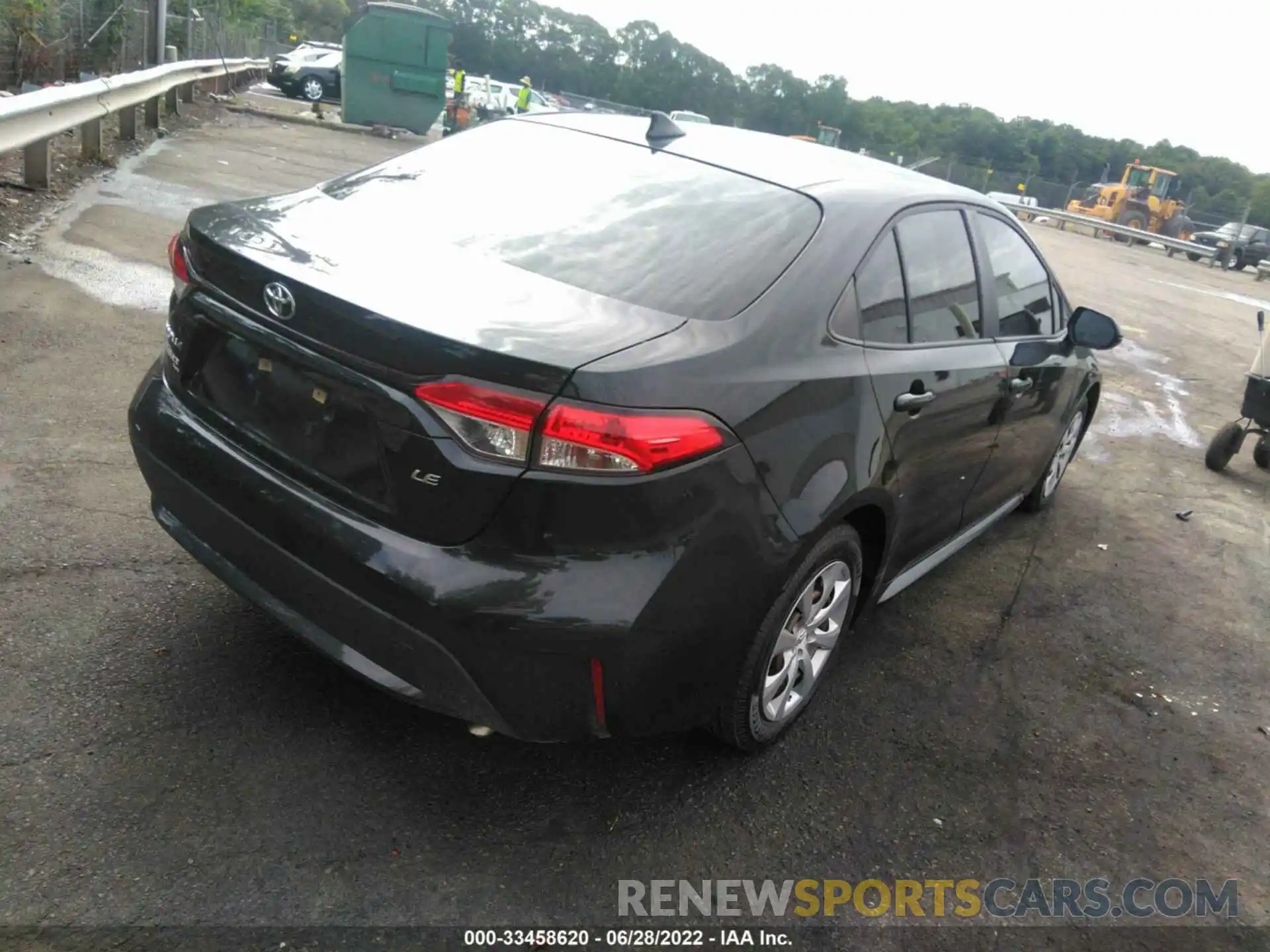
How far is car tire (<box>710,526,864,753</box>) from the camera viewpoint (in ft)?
8.91

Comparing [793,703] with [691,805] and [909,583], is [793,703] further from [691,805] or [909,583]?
[909,583]

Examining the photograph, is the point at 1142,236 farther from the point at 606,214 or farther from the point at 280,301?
the point at 280,301

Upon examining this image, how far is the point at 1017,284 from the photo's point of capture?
13.6 feet

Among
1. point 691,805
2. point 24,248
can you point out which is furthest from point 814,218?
point 24,248

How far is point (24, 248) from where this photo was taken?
262 inches

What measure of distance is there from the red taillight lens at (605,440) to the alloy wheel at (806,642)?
78 cm

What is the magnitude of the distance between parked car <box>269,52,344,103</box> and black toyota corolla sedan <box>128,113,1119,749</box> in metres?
26.1

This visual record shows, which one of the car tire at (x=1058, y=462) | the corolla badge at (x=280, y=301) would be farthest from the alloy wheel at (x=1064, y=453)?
the corolla badge at (x=280, y=301)

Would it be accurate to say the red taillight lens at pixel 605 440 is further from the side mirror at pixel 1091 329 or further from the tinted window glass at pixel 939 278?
the side mirror at pixel 1091 329

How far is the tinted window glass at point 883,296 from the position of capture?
9.80ft

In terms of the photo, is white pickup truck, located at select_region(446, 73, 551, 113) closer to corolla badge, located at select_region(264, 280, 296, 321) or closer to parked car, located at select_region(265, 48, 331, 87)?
parked car, located at select_region(265, 48, 331, 87)

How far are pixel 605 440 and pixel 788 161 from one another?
1701 millimetres

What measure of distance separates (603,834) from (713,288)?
146cm

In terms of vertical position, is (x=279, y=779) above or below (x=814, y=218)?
below
